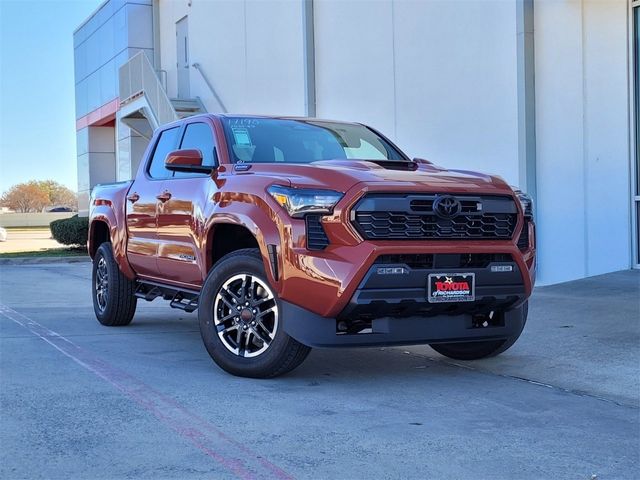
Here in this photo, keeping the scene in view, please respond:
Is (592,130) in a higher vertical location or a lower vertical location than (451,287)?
higher

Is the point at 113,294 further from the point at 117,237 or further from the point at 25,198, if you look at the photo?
the point at 25,198

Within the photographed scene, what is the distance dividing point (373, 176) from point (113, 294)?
400 cm

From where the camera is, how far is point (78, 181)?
32.7m

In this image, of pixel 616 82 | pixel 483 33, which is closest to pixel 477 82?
pixel 483 33

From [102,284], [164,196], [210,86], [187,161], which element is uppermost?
[210,86]

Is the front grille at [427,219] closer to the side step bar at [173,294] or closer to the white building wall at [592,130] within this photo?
the side step bar at [173,294]

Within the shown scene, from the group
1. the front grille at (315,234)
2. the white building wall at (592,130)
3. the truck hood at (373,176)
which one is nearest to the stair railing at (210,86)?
the white building wall at (592,130)

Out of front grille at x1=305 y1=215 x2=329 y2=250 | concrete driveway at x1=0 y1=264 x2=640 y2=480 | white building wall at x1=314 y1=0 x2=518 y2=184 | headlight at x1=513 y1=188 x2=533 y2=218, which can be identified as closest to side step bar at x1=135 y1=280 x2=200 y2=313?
concrete driveway at x1=0 y1=264 x2=640 y2=480

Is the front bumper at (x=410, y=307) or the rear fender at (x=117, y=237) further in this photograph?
the rear fender at (x=117, y=237)

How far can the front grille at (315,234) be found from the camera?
5426mm

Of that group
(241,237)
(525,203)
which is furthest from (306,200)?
(525,203)

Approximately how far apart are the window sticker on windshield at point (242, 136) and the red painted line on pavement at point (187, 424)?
205 centimetres

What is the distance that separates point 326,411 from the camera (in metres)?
5.16

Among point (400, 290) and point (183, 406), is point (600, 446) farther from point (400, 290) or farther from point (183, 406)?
point (183, 406)
